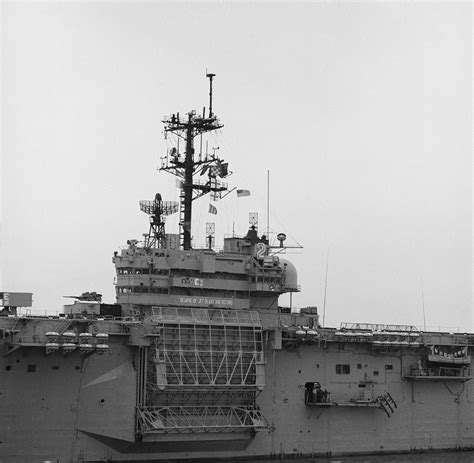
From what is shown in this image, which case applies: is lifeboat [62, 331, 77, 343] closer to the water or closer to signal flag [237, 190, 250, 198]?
the water

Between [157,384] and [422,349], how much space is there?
1273 cm

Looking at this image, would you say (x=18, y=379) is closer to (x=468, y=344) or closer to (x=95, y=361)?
(x=95, y=361)

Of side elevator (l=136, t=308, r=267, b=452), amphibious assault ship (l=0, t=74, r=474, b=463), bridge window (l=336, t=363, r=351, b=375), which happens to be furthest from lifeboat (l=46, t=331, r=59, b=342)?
bridge window (l=336, t=363, r=351, b=375)

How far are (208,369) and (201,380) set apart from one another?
47 centimetres

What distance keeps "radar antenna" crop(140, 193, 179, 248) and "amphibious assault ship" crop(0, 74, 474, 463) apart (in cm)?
5

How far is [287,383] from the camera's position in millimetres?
36031

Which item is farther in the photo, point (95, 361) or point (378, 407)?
point (378, 407)

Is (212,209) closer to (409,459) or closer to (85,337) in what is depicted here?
(85,337)

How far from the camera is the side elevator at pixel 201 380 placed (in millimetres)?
32844

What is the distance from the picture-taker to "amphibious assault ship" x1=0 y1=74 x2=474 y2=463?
31391 millimetres

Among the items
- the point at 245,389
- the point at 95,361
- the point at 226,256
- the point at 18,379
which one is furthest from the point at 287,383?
the point at 18,379

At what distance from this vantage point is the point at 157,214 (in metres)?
36.9

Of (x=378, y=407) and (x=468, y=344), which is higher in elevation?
(x=468, y=344)

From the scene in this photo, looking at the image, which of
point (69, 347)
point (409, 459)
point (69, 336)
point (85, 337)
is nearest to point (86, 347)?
point (85, 337)
